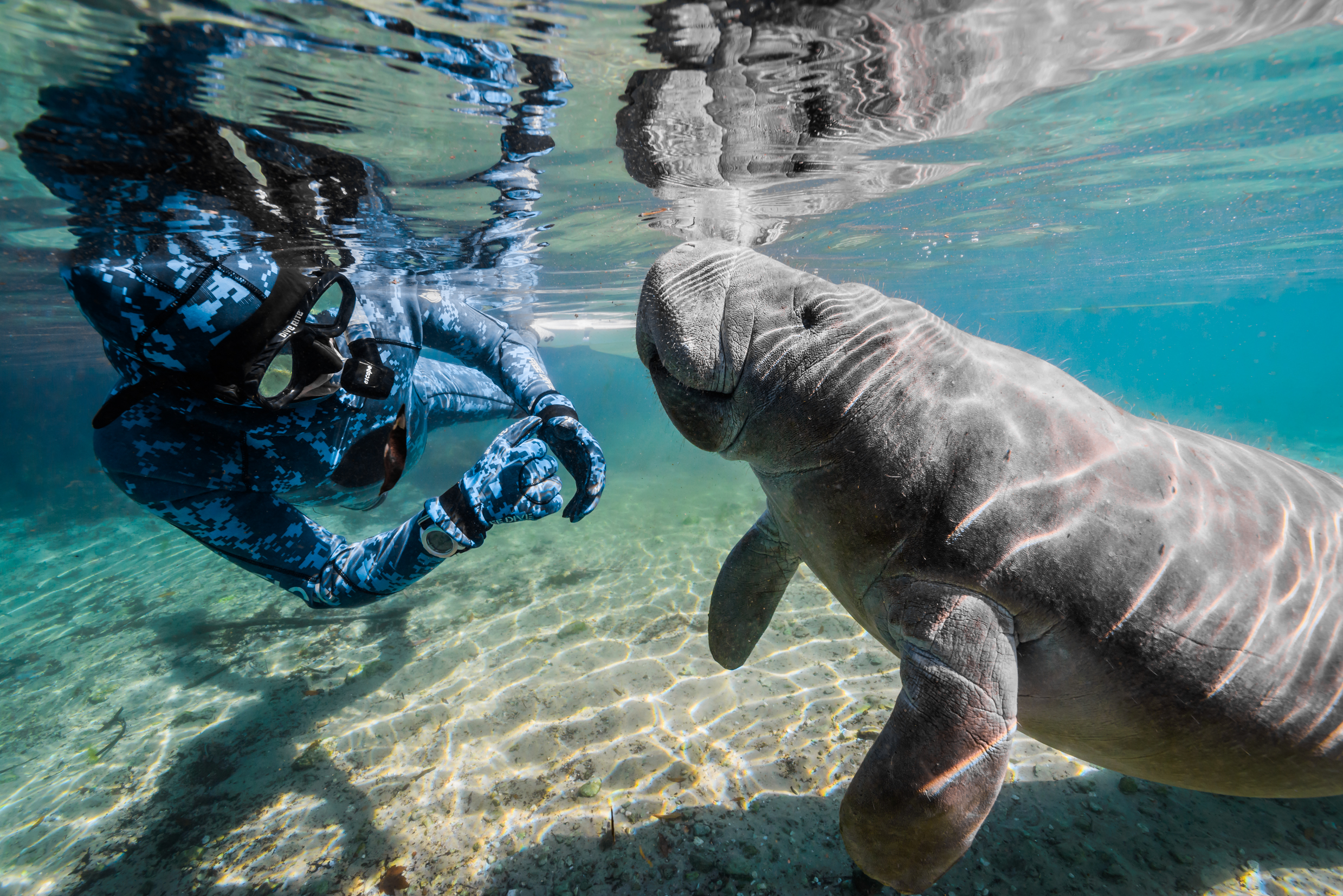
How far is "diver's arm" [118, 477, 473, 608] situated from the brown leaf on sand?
4.70 ft

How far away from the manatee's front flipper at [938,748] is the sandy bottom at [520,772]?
1.24 m

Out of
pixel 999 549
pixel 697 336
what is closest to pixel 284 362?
pixel 697 336

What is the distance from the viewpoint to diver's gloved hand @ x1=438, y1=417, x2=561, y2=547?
280 centimetres

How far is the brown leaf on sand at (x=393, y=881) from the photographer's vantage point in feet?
9.32

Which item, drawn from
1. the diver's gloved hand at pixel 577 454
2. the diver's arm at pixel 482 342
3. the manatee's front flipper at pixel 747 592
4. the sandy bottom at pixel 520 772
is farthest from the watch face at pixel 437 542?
the sandy bottom at pixel 520 772

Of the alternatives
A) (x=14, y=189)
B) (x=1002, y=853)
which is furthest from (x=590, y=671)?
(x=14, y=189)

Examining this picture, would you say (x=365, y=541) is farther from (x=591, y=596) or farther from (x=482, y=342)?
(x=591, y=596)

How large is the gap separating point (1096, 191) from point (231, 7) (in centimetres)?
1292

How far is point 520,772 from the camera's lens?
3.60 meters

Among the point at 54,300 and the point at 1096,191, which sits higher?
the point at 1096,191

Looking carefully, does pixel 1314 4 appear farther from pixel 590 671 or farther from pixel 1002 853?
pixel 590 671

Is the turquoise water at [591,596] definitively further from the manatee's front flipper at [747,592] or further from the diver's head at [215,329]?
the diver's head at [215,329]

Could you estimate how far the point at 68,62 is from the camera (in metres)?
3.34

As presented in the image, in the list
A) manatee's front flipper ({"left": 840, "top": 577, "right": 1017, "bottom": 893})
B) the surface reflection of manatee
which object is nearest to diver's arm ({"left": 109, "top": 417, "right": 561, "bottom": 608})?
manatee's front flipper ({"left": 840, "top": 577, "right": 1017, "bottom": 893})
